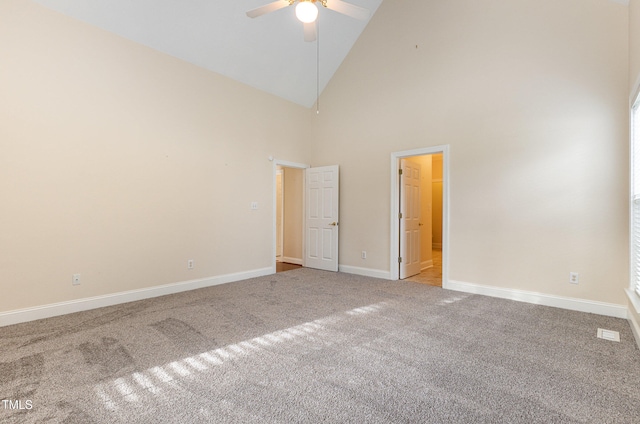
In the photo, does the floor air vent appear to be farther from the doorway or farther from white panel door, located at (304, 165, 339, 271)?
the doorway

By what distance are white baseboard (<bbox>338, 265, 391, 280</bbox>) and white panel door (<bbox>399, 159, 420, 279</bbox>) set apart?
0.30 metres

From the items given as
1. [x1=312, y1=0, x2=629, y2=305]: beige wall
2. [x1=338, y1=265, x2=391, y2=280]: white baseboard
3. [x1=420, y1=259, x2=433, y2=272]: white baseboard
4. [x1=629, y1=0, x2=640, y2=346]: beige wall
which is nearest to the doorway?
[x1=338, y1=265, x2=391, y2=280]: white baseboard

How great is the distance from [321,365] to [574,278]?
3282 mm

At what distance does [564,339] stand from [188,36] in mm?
5556

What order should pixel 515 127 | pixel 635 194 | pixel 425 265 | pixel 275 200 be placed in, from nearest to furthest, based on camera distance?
pixel 635 194
pixel 515 127
pixel 275 200
pixel 425 265

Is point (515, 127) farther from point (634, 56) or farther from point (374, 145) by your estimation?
point (374, 145)

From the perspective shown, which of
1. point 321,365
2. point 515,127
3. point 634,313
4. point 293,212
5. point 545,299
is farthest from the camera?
point 293,212

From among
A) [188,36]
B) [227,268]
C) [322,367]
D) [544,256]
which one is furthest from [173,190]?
[544,256]

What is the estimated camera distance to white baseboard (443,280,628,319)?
3.25 m

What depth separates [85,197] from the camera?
11.3 feet

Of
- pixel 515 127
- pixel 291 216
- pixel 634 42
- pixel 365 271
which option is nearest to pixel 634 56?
pixel 634 42

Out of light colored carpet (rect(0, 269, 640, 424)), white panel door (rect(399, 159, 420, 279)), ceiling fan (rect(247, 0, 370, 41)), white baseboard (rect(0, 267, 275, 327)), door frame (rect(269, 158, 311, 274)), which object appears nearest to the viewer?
light colored carpet (rect(0, 269, 640, 424))

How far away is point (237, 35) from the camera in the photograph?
4359mm

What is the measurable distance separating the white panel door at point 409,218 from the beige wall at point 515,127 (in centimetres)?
29
